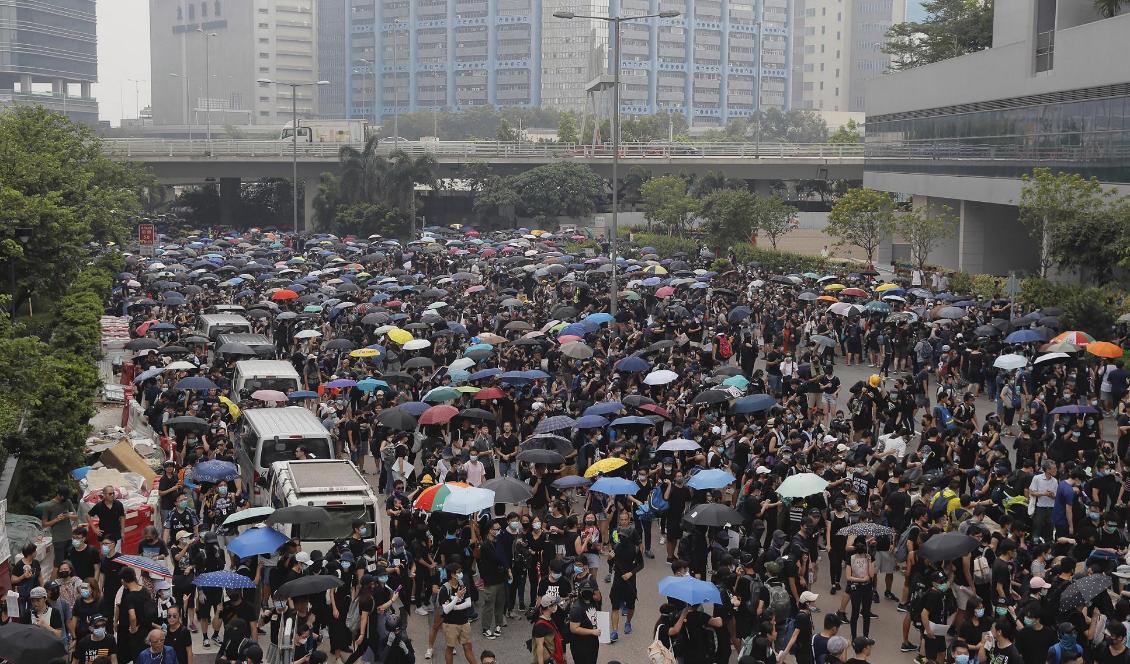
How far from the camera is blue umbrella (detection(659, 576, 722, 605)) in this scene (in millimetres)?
11078

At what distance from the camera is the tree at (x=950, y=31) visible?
62994 mm

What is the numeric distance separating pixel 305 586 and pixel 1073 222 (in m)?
24.7

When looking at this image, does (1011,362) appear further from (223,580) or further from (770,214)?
(770,214)

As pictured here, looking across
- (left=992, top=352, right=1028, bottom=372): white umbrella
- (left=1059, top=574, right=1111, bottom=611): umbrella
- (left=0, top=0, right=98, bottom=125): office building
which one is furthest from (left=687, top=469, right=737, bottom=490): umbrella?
(left=0, top=0, right=98, bottom=125): office building

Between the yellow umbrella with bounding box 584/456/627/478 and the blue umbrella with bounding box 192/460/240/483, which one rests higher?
the yellow umbrella with bounding box 584/456/627/478

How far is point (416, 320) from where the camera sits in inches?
1216

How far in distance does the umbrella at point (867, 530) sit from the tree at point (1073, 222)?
17.7 meters

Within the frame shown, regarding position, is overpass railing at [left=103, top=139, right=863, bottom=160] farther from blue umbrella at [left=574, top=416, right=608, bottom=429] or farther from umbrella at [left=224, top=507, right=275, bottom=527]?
umbrella at [left=224, top=507, right=275, bottom=527]

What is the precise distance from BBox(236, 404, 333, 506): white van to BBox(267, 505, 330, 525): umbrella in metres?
2.96

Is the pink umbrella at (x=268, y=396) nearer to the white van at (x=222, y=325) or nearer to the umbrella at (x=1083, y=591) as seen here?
the white van at (x=222, y=325)

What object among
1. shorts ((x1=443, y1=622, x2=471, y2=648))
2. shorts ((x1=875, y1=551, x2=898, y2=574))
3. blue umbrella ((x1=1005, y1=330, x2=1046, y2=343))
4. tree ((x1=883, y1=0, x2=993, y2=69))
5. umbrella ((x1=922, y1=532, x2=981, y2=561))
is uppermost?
tree ((x1=883, y1=0, x2=993, y2=69))

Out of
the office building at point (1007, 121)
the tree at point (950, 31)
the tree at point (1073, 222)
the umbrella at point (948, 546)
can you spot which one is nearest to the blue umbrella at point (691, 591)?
the umbrella at point (948, 546)

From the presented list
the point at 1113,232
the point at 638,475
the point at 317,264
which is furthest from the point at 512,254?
the point at 638,475

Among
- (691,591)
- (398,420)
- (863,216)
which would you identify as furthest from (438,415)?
(863,216)
